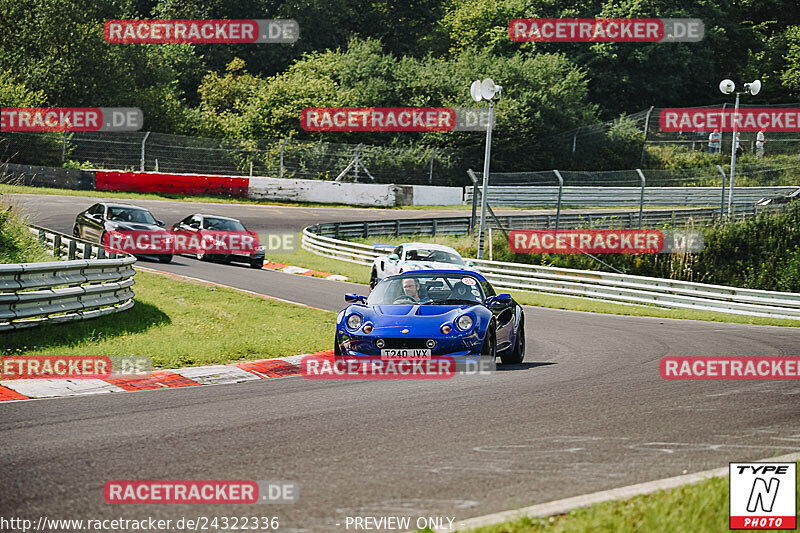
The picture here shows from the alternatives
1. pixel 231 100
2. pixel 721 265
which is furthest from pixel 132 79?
pixel 721 265

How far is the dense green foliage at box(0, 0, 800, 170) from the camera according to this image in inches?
2003

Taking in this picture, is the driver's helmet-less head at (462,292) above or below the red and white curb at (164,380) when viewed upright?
above

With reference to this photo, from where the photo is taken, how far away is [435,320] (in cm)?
1077

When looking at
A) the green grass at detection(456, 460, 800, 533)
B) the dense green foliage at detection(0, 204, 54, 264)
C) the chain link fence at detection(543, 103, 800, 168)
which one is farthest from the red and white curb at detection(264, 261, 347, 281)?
the chain link fence at detection(543, 103, 800, 168)

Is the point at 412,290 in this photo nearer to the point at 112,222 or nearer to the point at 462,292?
the point at 462,292

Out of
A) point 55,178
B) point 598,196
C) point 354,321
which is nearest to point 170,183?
point 55,178

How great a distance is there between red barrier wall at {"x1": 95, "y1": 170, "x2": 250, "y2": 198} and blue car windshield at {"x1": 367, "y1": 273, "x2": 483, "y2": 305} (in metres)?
30.3

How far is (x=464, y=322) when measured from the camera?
35.3ft

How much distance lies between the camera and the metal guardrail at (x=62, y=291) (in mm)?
11406

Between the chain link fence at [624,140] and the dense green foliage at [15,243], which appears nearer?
the dense green foliage at [15,243]

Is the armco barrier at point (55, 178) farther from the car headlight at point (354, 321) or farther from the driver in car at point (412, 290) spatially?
the car headlight at point (354, 321)

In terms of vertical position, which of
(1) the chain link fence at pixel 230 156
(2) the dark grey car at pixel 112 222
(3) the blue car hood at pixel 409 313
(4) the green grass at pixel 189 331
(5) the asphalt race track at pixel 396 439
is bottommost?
(4) the green grass at pixel 189 331

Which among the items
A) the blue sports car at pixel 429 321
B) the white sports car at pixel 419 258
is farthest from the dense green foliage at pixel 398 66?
the blue sports car at pixel 429 321

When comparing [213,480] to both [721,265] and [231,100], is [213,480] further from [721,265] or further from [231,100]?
[231,100]
